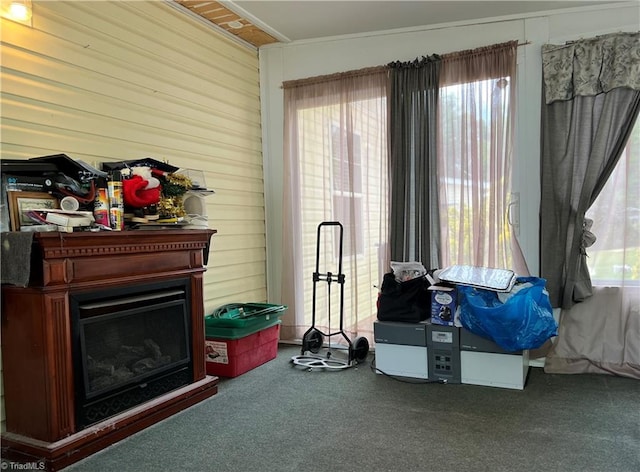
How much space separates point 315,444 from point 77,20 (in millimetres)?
2930

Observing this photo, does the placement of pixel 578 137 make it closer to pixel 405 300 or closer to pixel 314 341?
pixel 405 300

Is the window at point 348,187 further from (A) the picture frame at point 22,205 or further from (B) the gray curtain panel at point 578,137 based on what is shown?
(A) the picture frame at point 22,205

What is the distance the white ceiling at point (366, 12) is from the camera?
12.6ft

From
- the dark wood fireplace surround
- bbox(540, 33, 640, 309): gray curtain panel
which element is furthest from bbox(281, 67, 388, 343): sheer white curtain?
the dark wood fireplace surround

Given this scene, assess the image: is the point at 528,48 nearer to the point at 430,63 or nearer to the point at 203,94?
the point at 430,63

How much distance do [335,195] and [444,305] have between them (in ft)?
5.02

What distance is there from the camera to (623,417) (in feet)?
9.50

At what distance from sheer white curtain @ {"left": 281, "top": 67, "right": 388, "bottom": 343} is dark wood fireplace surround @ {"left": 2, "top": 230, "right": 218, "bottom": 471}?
206 centimetres

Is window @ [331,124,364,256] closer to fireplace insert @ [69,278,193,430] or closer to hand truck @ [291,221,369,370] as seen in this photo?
hand truck @ [291,221,369,370]

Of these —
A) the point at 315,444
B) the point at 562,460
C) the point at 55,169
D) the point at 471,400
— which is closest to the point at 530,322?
the point at 471,400

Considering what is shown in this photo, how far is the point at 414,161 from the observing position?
4219 millimetres

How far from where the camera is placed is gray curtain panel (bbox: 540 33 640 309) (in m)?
3.57

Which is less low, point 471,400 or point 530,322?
point 530,322

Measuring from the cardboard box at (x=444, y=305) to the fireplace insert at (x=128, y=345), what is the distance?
5.83 ft
